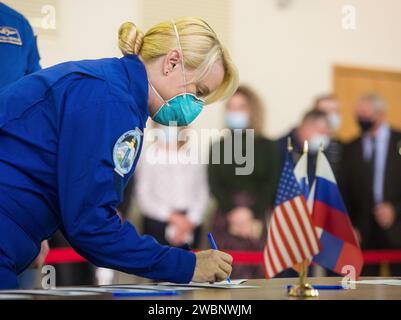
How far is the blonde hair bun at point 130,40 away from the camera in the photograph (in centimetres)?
240

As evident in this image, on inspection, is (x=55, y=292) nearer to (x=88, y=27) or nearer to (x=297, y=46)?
(x=88, y=27)

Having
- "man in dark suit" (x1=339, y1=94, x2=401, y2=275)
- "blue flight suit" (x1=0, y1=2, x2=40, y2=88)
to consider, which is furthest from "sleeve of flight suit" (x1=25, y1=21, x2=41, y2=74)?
"man in dark suit" (x1=339, y1=94, x2=401, y2=275)

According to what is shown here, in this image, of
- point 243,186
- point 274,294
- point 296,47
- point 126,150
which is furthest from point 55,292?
point 296,47

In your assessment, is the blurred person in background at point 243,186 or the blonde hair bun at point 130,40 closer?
the blonde hair bun at point 130,40

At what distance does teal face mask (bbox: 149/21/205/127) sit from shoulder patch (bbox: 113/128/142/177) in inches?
10.4

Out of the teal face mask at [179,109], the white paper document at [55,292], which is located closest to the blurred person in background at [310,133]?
the teal face mask at [179,109]

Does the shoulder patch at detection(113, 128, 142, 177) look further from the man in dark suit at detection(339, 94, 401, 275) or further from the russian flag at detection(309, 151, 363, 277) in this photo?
the man in dark suit at detection(339, 94, 401, 275)

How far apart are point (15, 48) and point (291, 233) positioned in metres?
1.37

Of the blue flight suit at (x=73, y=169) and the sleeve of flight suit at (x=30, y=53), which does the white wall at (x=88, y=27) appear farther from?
the blue flight suit at (x=73, y=169)

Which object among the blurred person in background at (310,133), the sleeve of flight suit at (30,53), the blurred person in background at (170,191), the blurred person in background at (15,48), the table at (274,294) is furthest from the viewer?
the blurred person in background at (310,133)

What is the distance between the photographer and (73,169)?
2072 mm

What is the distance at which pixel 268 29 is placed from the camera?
25.0 feet

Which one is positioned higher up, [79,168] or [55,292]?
[79,168]
